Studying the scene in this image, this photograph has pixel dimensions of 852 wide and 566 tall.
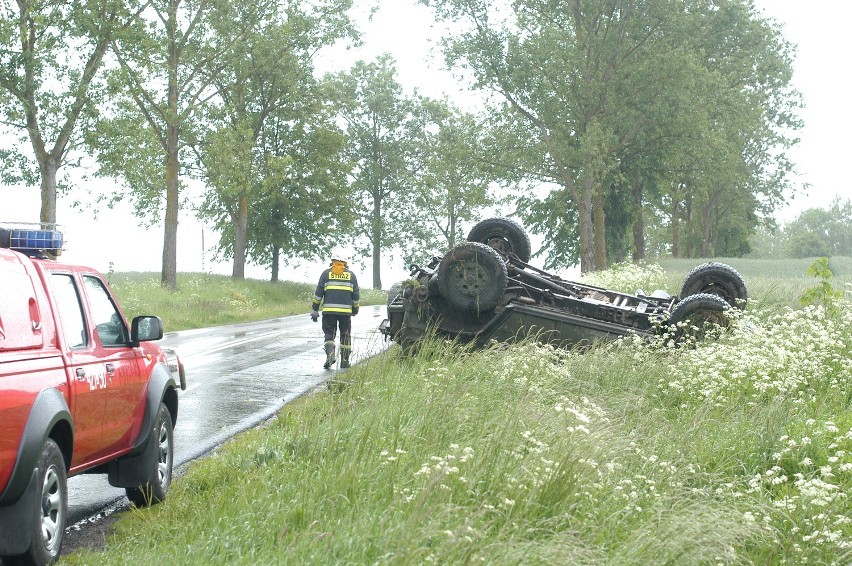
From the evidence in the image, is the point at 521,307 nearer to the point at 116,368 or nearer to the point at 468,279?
the point at 468,279

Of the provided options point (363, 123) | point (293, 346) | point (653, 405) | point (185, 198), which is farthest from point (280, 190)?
point (653, 405)

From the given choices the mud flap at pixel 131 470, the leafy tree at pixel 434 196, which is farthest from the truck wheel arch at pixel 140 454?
the leafy tree at pixel 434 196

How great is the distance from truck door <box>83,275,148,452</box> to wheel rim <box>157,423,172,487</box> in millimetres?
468

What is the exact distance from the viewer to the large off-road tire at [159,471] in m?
7.40

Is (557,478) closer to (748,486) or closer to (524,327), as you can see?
A: (748,486)

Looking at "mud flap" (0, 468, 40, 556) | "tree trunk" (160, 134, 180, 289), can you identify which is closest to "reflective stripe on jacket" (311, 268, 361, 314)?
"mud flap" (0, 468, 40, 556)

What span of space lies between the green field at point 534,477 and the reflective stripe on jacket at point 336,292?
649cm

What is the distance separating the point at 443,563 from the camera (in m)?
4.46

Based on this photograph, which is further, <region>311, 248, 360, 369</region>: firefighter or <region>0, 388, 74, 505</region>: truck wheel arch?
<region>311, 248, 360, 369</region>: firefighter

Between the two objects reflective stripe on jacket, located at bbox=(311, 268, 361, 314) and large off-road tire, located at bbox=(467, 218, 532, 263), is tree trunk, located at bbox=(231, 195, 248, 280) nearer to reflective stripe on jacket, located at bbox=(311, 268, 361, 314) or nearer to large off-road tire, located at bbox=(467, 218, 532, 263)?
reflective stripe on jacket, located at bbox=(311, 268, 361, 314)

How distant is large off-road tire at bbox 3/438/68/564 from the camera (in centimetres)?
544

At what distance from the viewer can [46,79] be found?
1058 inches

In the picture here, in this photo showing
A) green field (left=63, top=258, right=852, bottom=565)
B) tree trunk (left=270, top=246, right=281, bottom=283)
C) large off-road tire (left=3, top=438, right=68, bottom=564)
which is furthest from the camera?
tree trunk (left=270, top=246, right=281, bottom=283)

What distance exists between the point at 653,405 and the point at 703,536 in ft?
16.1
